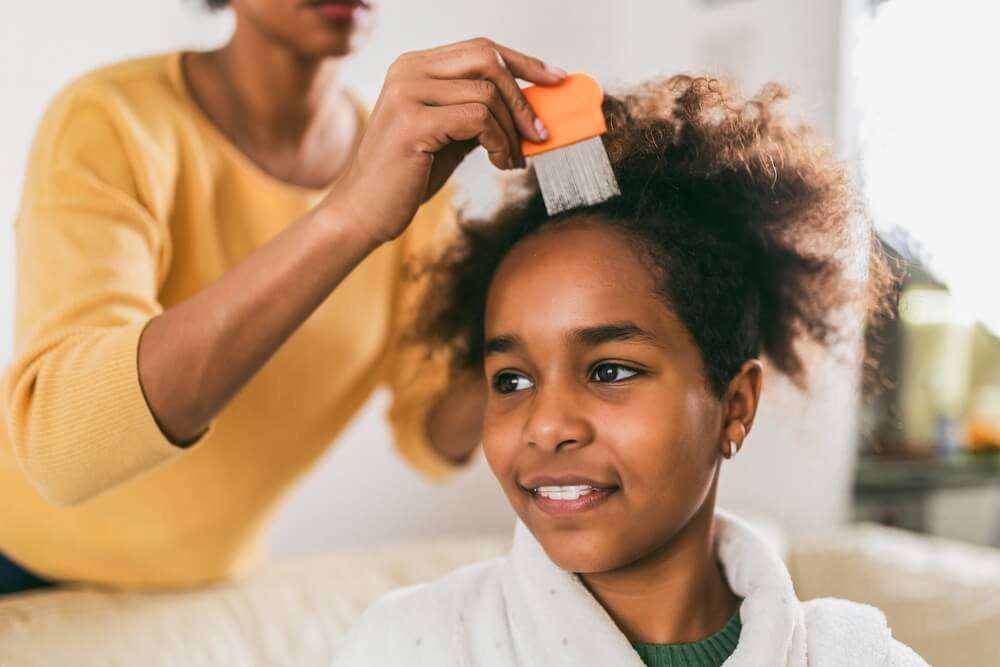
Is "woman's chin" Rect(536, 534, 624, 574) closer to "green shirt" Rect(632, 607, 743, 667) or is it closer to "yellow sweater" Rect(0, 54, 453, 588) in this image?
"green shirt" Rect(632, 607, 743, 667)

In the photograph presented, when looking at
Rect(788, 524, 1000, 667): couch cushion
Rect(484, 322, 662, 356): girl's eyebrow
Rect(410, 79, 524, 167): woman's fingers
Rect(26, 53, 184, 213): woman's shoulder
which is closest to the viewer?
Rect(410, 79, 524, 167): woman's fingers

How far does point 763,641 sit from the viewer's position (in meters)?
0.71

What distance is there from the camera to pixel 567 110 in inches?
23.8

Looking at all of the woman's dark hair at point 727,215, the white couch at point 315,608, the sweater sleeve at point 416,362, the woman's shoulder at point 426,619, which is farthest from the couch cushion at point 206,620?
the woman's dark hair at point 727,215

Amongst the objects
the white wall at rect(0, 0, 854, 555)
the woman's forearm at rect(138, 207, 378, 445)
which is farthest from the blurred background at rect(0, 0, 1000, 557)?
the woman's forearm at rect(138, 207, 378, 445)

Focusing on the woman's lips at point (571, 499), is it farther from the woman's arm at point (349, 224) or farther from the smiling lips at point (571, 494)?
the woman's arm at point (349, 224)

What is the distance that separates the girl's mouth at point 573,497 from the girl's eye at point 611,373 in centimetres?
7

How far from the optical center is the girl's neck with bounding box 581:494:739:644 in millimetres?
745

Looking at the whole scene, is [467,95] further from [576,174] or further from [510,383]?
[510,383]

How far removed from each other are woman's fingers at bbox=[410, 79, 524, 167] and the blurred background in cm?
18

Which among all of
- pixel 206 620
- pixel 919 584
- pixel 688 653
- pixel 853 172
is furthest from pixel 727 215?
pixel 206 620

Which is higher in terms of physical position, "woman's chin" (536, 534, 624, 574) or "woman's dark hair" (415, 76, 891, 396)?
"woman's dark hair" (415, 76, 891, 396)

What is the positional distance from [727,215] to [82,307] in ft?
1.58

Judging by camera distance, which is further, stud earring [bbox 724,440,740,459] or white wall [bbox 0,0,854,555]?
white wall [bbox 0,0,854,555]
